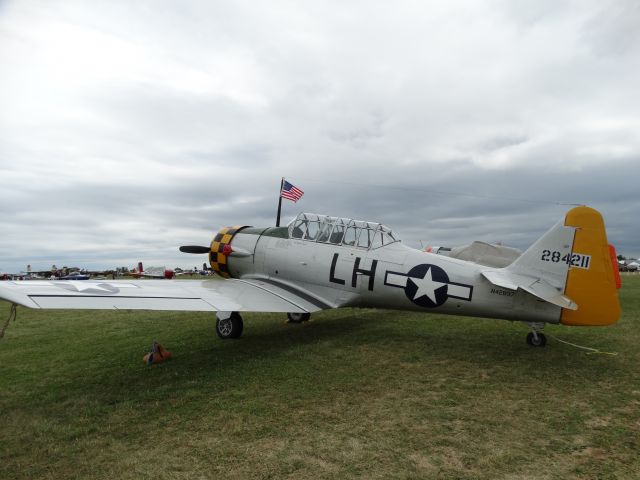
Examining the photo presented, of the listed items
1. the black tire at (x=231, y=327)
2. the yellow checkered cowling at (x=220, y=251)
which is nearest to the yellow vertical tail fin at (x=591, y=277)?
the black tire at (x=231, y=327)

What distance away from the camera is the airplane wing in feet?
16.4

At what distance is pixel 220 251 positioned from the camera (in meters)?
10.1

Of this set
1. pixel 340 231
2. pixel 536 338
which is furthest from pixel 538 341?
pixel 340 231

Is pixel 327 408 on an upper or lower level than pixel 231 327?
lower

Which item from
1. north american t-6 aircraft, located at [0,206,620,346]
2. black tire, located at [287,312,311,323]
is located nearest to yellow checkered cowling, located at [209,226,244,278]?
north american t-6 aircraft, located at [0,206,620,346]

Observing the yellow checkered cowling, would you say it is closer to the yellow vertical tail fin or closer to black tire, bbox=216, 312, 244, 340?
black tire, bbox=216, 312, 244, 340

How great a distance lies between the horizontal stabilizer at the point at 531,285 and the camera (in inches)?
235

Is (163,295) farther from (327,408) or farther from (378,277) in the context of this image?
(378,277)

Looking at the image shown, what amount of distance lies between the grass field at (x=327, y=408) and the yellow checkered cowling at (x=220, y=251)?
7.93ft

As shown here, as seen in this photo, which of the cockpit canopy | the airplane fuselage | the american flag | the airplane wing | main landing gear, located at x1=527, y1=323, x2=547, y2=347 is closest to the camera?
the airplane wing

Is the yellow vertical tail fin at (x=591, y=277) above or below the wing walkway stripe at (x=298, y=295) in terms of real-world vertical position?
above

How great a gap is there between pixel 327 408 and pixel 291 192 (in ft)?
33.1

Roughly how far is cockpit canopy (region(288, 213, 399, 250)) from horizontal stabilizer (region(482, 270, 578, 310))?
7.27 ft

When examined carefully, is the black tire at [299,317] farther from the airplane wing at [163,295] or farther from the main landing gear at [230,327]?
the main landing gear at [230,327]
